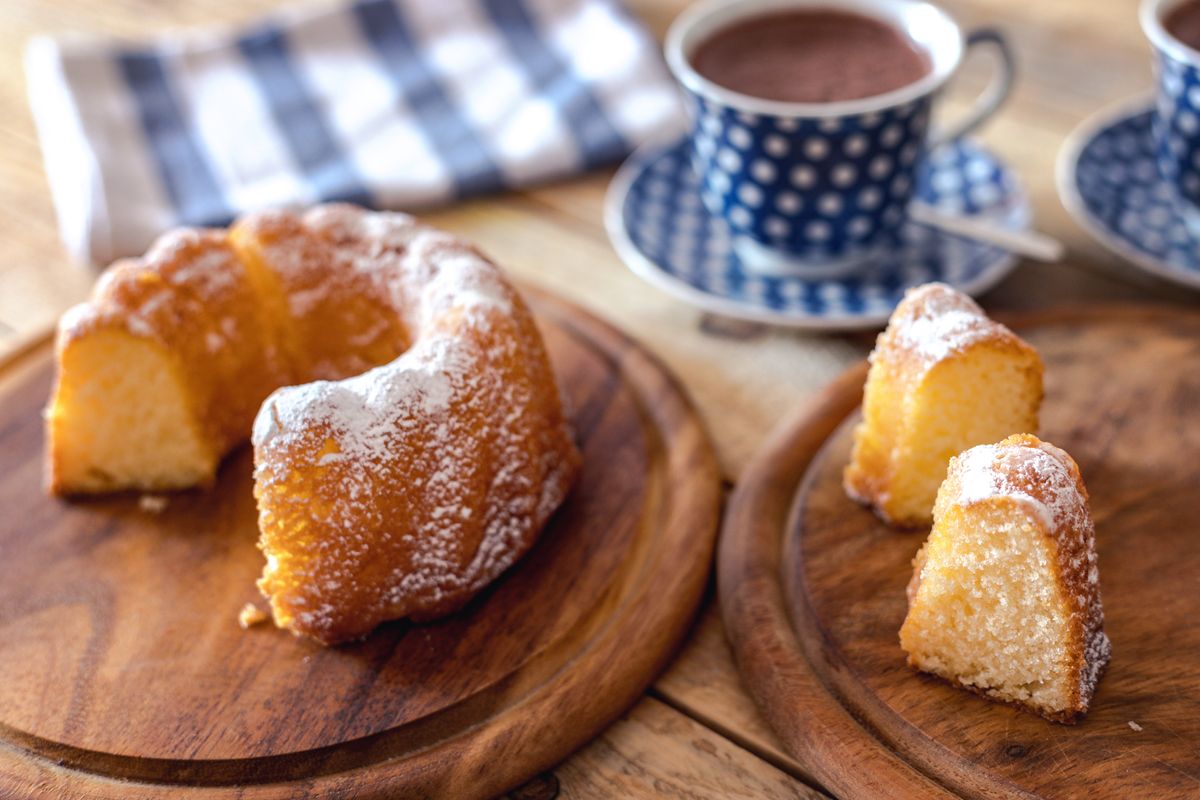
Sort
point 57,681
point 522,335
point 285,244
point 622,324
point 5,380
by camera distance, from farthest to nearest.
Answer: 1. point 622,324
2. point 5,380
3. point 285,244
4. point 522,335
5. point 57,681

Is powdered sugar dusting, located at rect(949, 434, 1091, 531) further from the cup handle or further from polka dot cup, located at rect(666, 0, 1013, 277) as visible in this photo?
the cup handle

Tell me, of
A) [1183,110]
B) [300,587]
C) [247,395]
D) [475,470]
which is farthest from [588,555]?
[1183,110]

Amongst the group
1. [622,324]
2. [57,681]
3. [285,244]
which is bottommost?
[622,324]

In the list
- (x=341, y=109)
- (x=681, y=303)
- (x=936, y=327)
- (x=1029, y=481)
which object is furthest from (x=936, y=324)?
(x=341, y=109)

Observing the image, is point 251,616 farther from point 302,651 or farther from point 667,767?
point 667,767

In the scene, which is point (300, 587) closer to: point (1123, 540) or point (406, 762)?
point (406, 762)

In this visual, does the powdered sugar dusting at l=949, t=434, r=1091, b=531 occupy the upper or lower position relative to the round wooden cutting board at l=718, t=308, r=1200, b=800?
upper

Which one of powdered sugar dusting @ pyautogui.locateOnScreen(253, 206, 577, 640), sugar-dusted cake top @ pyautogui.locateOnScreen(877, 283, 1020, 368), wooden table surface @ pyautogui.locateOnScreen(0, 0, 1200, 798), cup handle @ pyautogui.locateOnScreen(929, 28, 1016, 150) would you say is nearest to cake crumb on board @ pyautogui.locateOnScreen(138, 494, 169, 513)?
powdered sugar dusting @ pyautogui.locateOnScreen(253, 206, 577, 640)

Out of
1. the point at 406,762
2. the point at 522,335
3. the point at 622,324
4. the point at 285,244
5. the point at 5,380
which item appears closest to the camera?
the point at 406,762
